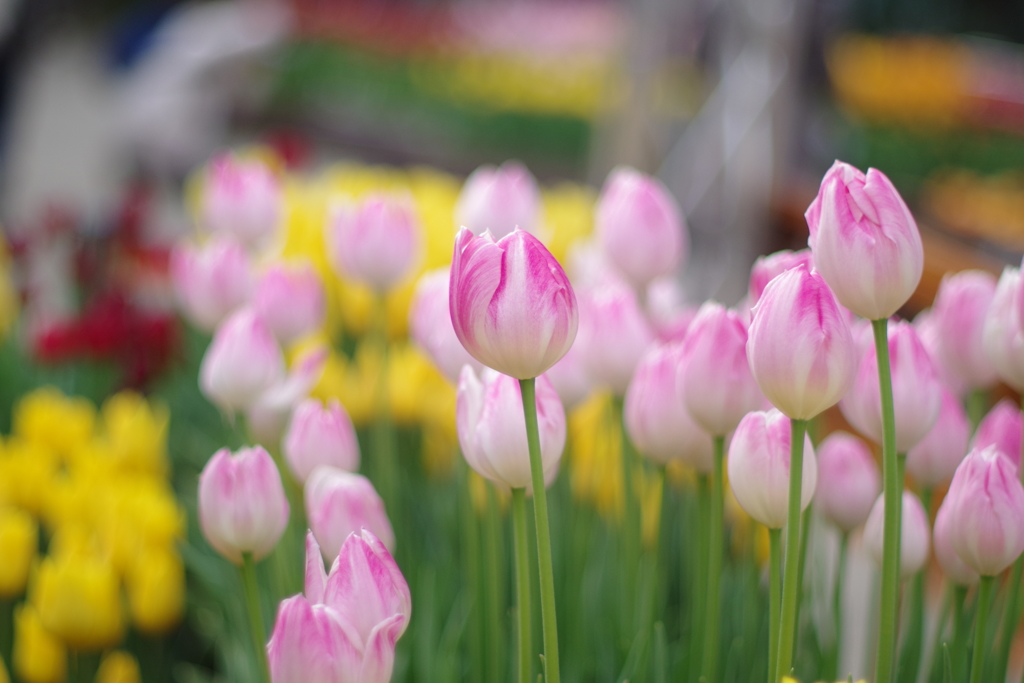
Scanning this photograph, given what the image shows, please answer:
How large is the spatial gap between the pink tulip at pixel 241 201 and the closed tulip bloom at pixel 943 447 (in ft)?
1.92

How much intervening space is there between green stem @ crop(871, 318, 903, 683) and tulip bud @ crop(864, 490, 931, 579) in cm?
8

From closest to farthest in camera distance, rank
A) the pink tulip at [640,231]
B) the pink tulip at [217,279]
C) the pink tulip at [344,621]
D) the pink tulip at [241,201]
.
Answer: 1. the pink tulip at [344,621]
2. the pink tulip at [640,231]
3. the pink tulip at [217,279]
4. the pink tulip at [241,201]

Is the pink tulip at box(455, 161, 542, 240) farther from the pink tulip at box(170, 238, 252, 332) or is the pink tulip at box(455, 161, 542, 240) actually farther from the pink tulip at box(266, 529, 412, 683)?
the pink tulip at box(266, 529, 412, 683)

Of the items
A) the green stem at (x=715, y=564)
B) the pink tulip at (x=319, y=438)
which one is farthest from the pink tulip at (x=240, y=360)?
the green stem at (x=715, y=564)

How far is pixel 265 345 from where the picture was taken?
0.52 meters

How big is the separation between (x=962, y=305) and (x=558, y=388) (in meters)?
0.24

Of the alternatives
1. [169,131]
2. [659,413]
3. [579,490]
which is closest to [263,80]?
[169,131]

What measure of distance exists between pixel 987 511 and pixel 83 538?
551mm

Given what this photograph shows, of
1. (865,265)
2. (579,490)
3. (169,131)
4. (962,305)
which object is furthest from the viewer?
(169,131)

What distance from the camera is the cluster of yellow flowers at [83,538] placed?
0.56m

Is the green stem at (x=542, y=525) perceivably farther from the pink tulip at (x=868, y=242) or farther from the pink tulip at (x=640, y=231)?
the pink tulip at (x=640, y=231)

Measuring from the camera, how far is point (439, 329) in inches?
19.3

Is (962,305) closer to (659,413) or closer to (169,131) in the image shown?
(659,413)

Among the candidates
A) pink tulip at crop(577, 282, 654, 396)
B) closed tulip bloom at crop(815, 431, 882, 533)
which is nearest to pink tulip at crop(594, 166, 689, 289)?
pink tulip at crop(577, 282, 654, 396)
